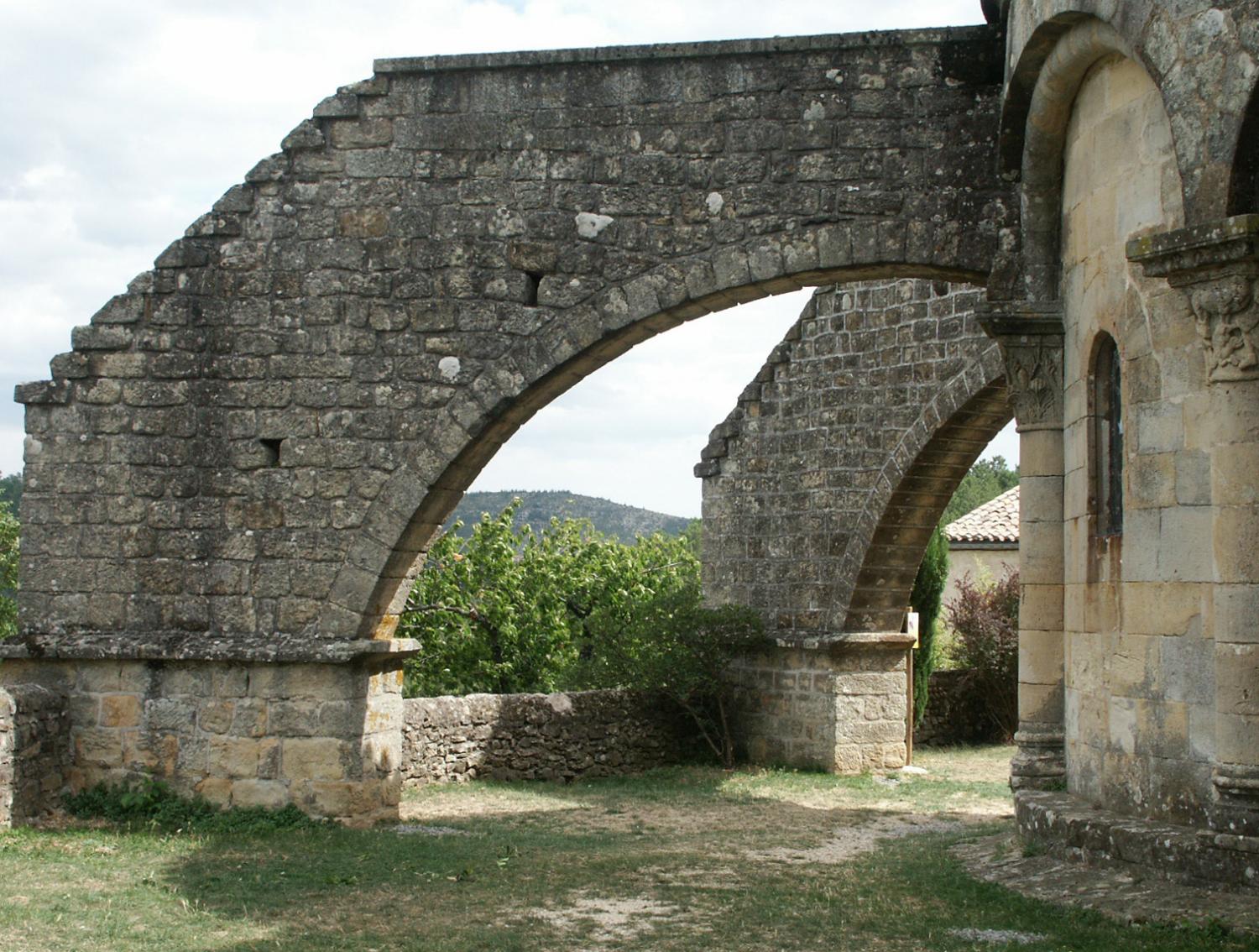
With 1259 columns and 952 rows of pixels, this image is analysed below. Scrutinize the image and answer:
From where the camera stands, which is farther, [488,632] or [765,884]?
[488,632]

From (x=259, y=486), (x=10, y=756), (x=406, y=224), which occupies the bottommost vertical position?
(x=10, y=756)

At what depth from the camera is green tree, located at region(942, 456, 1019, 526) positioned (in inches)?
2426

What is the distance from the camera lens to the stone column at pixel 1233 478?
18.2ft

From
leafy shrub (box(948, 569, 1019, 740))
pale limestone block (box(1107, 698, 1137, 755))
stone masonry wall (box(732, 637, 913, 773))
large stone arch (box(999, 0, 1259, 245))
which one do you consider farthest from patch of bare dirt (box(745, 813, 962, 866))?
leafy shrub (box(948, 569, 1019, 740))

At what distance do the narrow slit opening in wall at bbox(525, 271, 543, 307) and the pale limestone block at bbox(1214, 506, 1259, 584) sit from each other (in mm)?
4478

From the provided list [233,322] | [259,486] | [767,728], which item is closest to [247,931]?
[259,486]

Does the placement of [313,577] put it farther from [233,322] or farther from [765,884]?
[765,884]

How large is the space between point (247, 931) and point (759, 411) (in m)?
8.91

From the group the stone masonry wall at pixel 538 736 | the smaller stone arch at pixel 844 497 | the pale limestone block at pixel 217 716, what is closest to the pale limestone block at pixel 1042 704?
the pale limestone block at pixel 217 716

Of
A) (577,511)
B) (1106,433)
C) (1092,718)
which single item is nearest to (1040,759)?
(1092,718)

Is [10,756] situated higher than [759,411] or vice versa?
[759,411]

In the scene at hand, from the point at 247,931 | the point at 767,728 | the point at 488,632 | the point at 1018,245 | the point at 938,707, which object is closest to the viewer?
the point at 247,931

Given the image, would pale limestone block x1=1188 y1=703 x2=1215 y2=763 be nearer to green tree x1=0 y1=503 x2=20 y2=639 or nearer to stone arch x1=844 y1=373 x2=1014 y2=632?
stone arch x1=844 y1=373 x2=1014 y2=632

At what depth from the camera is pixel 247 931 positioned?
6039 mm
